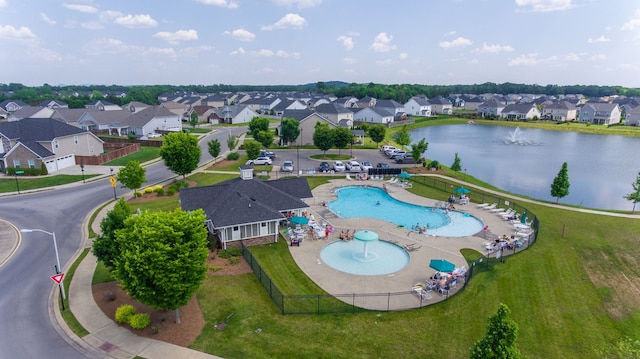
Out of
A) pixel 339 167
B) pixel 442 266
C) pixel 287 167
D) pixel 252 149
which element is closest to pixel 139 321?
pixel 442 266

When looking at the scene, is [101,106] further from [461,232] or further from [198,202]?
[461,232]

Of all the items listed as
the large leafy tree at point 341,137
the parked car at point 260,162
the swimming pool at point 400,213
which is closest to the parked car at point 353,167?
the large leafy tree at point 341,137

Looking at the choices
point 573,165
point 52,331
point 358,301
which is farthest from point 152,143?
point 573,165

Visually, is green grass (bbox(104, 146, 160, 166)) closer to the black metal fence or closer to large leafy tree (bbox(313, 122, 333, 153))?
large leafy tree (bbox(313, 122, 333, 153))

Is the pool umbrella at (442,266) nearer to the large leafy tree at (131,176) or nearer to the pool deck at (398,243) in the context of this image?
the pool deck at (398,243)

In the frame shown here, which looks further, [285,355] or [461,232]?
[461,232]

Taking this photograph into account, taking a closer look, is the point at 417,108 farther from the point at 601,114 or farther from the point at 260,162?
the point at 260,162
